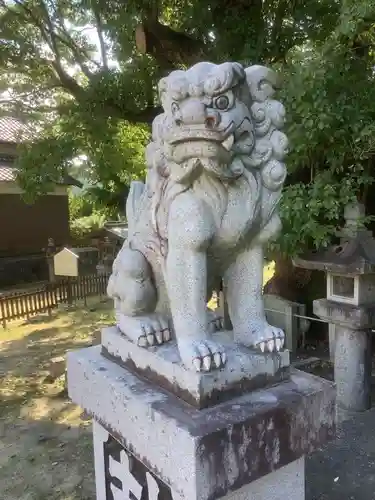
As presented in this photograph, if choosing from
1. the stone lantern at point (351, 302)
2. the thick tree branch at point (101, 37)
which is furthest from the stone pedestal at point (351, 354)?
the thick tree branch at point (101, 37)

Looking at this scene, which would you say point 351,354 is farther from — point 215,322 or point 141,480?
point 141,480

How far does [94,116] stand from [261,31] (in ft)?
7.55

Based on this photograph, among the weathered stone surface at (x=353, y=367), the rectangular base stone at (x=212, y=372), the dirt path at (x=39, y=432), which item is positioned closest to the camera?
the rectangular base stone at (x=212, y=372)

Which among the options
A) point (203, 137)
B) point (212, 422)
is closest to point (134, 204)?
point (203, 137)

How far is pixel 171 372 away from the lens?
1353 mm

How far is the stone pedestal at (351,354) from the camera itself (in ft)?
11.9

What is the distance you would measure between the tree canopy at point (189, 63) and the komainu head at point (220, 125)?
1785mm

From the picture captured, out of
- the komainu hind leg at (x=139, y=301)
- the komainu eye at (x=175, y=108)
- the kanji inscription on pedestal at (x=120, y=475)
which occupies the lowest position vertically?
the kanji inscription on pedestal at (x=120, y=475)

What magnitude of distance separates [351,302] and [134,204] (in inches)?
98.7

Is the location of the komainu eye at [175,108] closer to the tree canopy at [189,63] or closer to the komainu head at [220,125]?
the komainu head at [220,125]

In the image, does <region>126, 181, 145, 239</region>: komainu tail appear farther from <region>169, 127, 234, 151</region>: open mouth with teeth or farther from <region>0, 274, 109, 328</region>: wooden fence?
<region>0, 274, 109, 328</region>: wooden fence

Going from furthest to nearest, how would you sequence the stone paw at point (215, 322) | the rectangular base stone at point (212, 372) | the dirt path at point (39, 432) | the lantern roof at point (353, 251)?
the lantern roof at point (353, 251) → the dirt path at point (39, 432) → the stone paw at point (215, 322) → the rectangular base stone at point (212, 372)

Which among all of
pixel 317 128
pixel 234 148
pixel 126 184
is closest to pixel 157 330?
pixel 234 148

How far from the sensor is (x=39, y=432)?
3.87m
